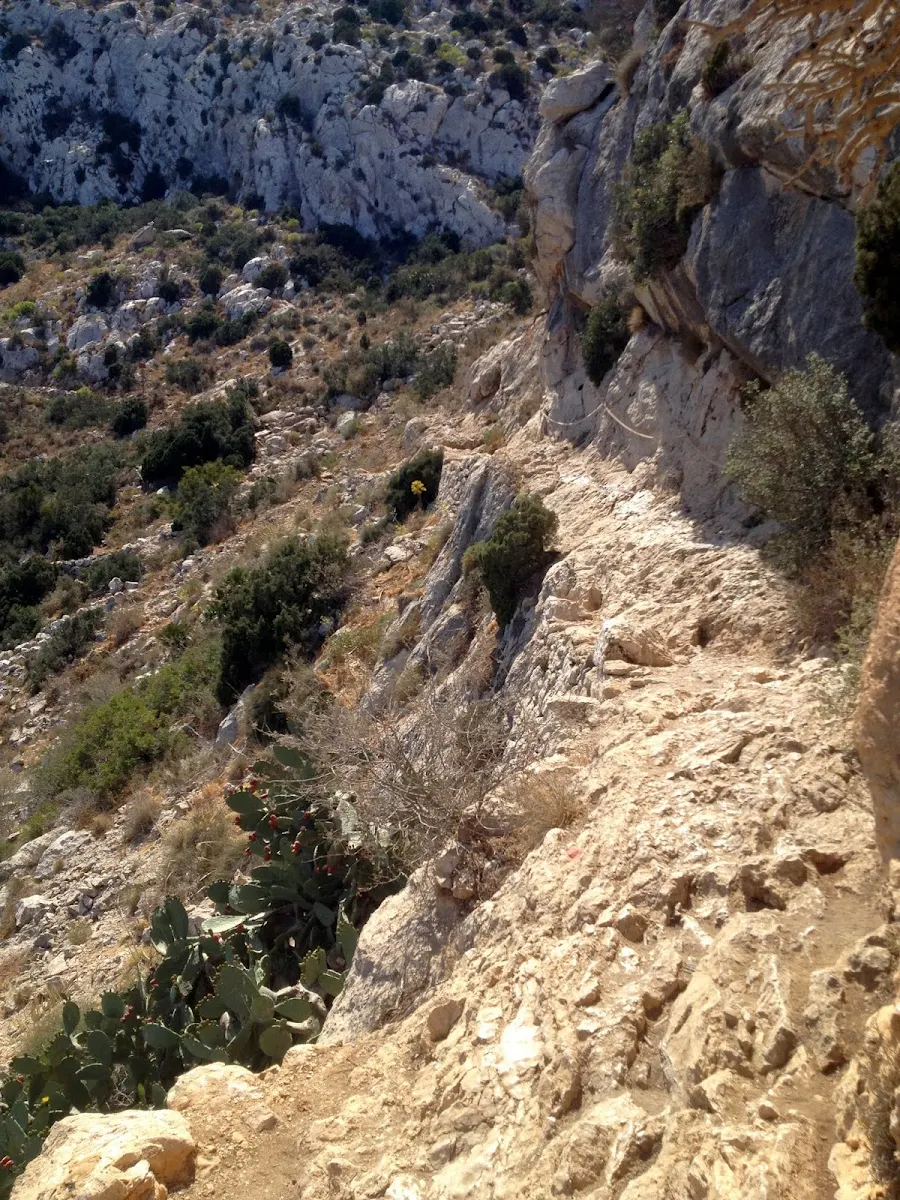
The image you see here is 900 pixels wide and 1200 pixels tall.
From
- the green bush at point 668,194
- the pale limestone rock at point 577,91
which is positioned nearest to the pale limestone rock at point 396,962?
the green bush at point 668,194

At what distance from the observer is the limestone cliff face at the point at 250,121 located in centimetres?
3262

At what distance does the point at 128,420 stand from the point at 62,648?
445 inches

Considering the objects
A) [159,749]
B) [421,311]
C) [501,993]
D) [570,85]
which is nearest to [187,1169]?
[501,993]

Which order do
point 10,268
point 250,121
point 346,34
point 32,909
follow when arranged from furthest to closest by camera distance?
1. point 346,34
2. point 250,121
3. point 10,268
4. point 32,909

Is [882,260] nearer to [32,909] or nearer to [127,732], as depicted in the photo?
[32,909]

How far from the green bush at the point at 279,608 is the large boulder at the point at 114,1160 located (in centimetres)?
914

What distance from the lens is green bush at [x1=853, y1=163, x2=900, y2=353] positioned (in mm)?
5375

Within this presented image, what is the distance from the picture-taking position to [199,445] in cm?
2183

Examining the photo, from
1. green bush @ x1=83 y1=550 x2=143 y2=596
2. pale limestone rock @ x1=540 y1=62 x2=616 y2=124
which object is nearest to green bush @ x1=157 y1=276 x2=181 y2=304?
green bush @ x1=83 y1=550 x2=143 y2=596

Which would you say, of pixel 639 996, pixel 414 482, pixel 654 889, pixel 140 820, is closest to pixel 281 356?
pixel 414 482

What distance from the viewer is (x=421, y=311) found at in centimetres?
2627

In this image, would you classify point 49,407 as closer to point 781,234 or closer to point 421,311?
point 421,311

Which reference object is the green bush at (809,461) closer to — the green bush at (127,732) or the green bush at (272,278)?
the green bush at (127,732)

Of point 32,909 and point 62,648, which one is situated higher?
point 62,648
